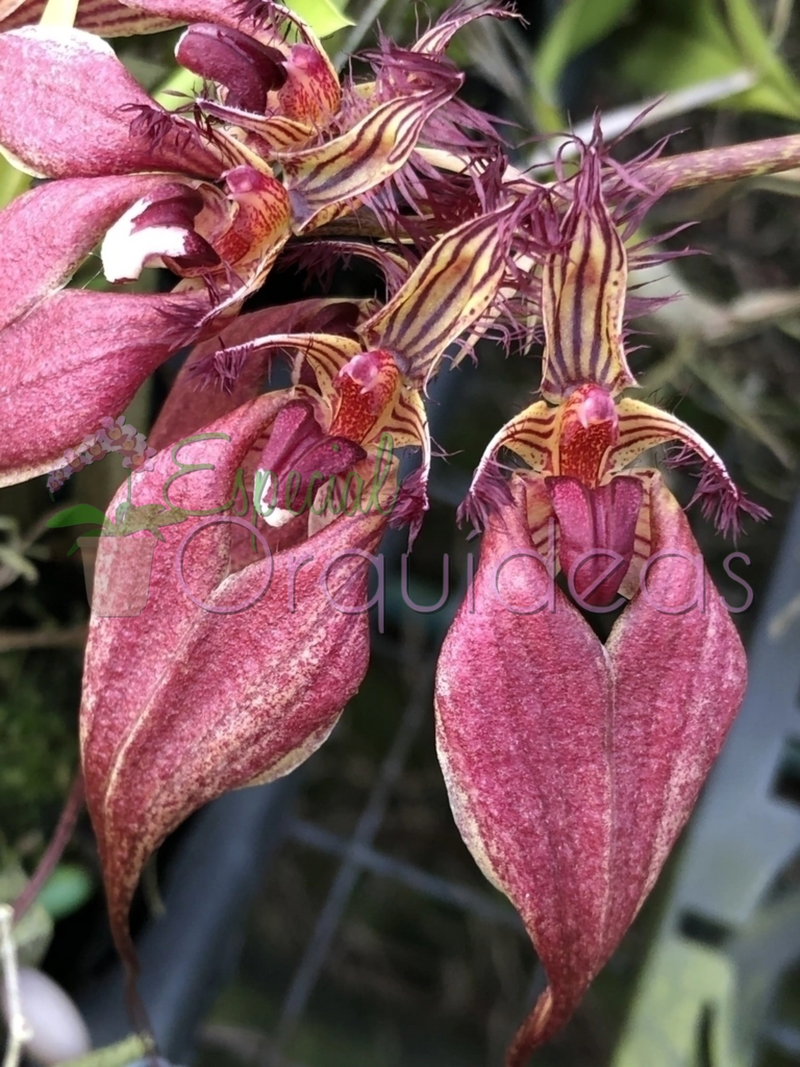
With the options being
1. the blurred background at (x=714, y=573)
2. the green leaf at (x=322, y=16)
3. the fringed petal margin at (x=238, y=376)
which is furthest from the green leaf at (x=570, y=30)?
the fringed petal margin at (x=238, y=376)

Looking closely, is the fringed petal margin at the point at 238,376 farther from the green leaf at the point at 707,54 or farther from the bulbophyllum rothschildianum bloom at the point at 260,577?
the green leaf at the point at 707,54

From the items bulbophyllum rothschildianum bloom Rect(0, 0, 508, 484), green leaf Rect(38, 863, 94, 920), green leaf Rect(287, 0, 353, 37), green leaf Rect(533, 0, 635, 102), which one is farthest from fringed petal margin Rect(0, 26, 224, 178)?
green leaf Rect(38, 863, 94, 920)

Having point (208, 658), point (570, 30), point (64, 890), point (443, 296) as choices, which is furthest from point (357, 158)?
point (64, 890)

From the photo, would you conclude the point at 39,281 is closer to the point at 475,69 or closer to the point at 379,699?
the point at 475,69

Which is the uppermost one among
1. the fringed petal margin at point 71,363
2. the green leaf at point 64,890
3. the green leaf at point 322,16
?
the green leaf at point 322,16

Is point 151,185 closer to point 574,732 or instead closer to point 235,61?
point 235,61

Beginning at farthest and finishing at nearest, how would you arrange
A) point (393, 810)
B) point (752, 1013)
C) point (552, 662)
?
point (393, 810) < point (752, 1013) < point (552, 662)

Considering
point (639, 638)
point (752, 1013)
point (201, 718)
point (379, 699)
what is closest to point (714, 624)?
point (639, 638)
